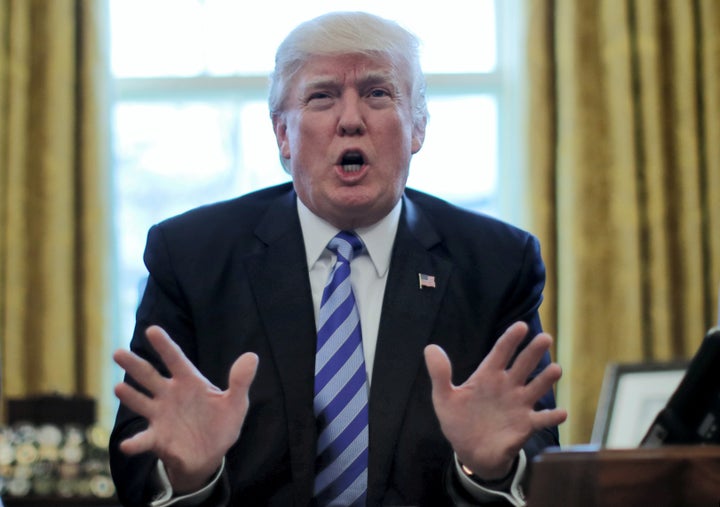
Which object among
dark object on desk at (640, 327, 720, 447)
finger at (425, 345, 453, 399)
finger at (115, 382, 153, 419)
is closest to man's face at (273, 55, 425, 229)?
finger at (425, 345, 453, 399)

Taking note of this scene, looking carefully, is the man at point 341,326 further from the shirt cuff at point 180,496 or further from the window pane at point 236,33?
the window pane at point 236,33

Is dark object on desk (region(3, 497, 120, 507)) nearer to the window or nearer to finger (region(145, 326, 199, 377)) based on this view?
the window

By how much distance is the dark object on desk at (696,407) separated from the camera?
4.26 feet

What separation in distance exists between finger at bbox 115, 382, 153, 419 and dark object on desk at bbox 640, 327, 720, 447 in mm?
784

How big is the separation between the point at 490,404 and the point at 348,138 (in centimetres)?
73

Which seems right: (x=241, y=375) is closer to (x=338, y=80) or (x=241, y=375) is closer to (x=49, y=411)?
(x=338, y=80)

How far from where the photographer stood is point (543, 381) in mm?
1648

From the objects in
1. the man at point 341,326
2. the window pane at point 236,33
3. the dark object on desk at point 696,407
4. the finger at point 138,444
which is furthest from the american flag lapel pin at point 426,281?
the window pane at point 236,33

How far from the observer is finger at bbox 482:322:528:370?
65.6 inches

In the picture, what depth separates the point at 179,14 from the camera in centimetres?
394

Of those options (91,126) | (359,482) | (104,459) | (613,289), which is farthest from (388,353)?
(91,126)

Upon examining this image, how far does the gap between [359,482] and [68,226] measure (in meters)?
1.96

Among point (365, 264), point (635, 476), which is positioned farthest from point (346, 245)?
point (635, 476)

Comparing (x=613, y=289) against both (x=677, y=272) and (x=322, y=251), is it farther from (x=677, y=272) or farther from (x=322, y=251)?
(x=322, y=251)
